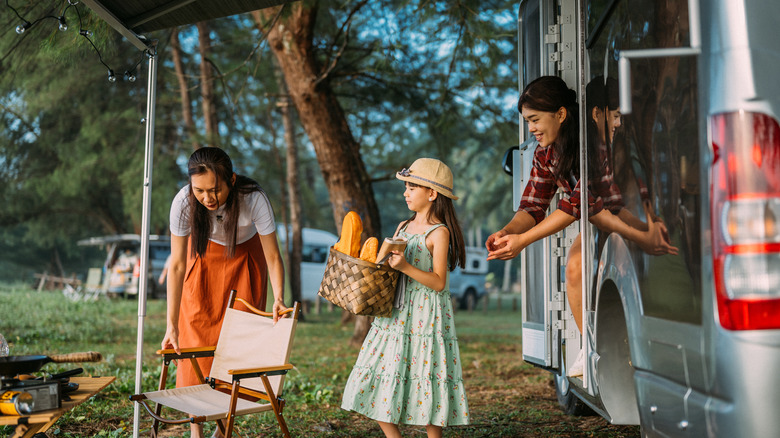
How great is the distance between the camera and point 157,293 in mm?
17719

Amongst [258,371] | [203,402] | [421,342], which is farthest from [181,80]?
[421,342]

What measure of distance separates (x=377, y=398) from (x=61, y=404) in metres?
1.25

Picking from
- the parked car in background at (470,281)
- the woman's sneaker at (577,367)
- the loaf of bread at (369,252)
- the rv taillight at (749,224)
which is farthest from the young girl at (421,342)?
the parked car in background at (470,281)

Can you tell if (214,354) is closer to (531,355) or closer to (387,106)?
(531,355)

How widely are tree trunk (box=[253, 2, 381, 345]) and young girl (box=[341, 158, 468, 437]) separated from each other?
174 inches

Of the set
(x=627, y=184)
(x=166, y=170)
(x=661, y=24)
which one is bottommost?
(x=627, y=184)

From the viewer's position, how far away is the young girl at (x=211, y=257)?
3.52m

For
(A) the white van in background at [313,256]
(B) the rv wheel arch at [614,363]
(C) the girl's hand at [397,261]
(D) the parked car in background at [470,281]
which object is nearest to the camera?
(B) the rv wheel arch at [614,363]

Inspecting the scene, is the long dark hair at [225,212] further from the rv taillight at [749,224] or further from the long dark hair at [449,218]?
the rv taillight at [749,224]

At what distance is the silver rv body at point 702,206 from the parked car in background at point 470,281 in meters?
18.9

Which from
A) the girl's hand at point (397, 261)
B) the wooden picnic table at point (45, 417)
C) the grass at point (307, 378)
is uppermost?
the girl's hand at point (397, 261)

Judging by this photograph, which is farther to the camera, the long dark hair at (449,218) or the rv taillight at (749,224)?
the long dark hair at (449,218)

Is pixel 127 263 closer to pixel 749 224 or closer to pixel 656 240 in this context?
pixel 656 240

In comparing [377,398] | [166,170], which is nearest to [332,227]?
[166,170]
